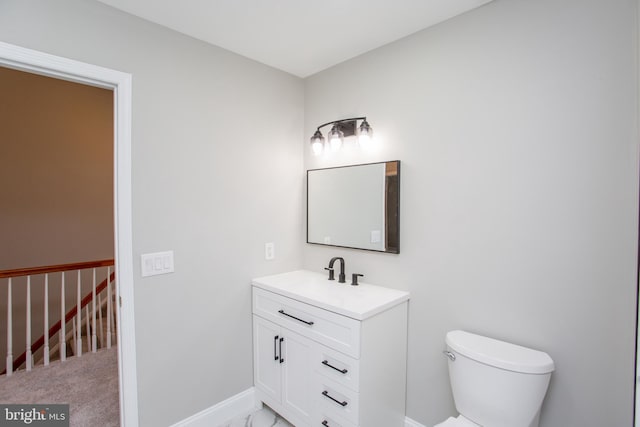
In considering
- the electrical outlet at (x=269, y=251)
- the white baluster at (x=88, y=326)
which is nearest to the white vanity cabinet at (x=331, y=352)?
the electrical outlet at (x=269, y=251)

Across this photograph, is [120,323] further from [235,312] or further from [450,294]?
[450,294]

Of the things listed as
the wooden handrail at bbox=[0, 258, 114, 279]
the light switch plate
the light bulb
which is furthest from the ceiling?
the wooden handrail at bbox=[0, 258, 114, 279]

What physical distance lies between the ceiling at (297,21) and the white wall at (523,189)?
0.40ft

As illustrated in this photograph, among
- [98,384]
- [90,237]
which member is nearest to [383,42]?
[98,384]

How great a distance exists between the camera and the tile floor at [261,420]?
193cm

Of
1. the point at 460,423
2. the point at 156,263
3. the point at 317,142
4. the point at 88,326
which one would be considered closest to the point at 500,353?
the point at 460,423

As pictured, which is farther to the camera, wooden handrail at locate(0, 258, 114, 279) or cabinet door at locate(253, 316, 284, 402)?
wooden handrail at locate(0, 258, 114, 279)

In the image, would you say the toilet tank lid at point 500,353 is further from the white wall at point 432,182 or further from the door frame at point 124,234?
the door frame at point 124,234

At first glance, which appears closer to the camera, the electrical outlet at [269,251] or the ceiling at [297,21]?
the ceiling at [297,21]

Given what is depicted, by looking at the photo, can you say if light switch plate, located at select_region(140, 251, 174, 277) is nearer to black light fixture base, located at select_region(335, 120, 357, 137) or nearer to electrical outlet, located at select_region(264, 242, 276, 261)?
electrical outlet, located at select_region(264, 242, 276, 261)

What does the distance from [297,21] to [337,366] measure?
188 cm

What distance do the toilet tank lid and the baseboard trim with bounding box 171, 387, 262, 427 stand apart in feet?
4.77

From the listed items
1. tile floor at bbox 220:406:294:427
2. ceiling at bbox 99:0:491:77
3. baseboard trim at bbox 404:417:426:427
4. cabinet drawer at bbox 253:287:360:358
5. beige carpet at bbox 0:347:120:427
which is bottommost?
tile floor at bbox 220:406:294:427

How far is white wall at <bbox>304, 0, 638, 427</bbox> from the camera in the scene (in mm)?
1189
